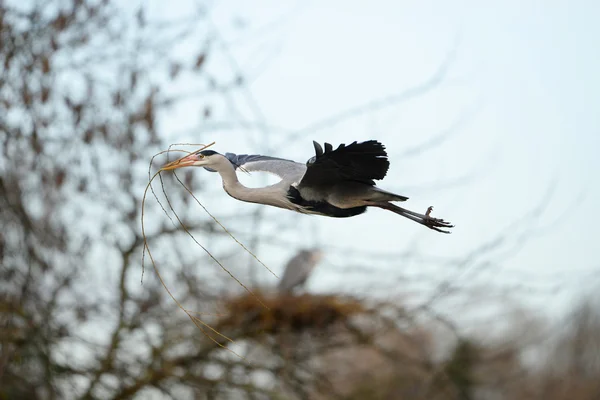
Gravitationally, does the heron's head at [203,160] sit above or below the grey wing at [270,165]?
below

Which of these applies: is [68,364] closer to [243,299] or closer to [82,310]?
[82,310]

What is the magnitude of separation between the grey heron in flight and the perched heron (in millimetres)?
4633

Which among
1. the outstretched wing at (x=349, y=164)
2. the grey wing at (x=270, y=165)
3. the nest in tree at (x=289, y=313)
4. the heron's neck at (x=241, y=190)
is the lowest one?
the outstretched wing at (x=349, y=164)

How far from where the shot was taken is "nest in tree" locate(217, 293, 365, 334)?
20.6ft

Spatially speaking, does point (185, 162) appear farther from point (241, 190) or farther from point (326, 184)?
point (326, 184)

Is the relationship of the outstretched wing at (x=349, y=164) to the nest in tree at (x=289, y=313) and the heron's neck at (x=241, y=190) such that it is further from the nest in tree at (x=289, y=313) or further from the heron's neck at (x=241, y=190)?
the nest in tree at (x=289, y=313)

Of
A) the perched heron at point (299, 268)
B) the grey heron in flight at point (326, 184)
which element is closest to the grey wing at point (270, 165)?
the grey heron in flight at point (326, 184)

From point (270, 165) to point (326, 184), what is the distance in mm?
323

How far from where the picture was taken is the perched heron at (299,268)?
6.55 metres

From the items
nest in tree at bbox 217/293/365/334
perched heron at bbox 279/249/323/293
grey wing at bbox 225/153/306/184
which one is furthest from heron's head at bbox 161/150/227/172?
perched heron at bbox 279/249/323/293

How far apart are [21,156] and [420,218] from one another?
452 cm

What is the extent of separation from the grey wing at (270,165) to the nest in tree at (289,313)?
160 inches

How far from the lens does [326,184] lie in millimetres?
1819

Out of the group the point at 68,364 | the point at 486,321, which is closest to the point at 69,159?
the point at 68,364
